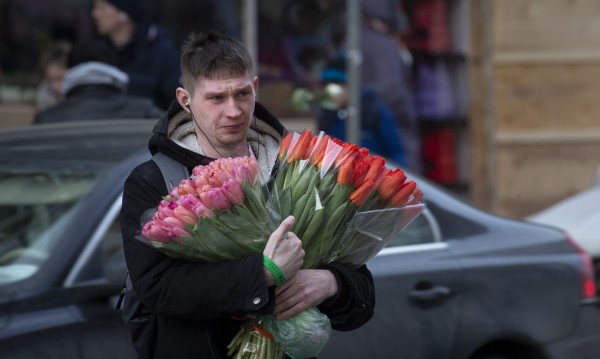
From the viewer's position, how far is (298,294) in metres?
3.05

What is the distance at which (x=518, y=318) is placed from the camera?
17.5 feet

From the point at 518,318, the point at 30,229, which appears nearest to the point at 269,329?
the point at 30,229

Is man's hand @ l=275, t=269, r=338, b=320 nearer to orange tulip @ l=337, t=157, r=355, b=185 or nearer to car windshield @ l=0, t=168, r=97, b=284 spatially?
orange tulip @ l=337, t=157, r=355, b=185

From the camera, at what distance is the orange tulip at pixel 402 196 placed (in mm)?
3168

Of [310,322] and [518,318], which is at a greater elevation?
[310,322]

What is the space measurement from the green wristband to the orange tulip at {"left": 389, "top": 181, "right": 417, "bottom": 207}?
1.21 feet

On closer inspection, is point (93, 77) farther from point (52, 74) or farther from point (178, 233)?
point (178, 233)

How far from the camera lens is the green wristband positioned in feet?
9.75

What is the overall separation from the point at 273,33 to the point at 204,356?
6955 millimetres

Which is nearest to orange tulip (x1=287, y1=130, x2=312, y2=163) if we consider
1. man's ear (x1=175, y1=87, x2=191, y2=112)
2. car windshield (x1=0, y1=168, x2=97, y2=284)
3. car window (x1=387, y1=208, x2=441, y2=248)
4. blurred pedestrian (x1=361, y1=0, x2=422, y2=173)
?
man's ear (x1=175, y1=87, x2=191, y2=112)

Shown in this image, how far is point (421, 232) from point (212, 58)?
2418 mm

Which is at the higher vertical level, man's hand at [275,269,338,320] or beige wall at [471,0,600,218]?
man's hand at [275,269,338,320]

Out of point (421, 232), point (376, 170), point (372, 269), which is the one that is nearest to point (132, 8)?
point (421, 232)

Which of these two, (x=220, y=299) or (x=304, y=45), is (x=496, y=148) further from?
(x=220, y=299)
